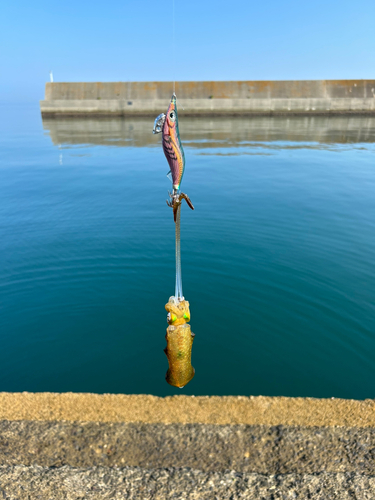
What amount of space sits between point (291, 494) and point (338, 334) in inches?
183

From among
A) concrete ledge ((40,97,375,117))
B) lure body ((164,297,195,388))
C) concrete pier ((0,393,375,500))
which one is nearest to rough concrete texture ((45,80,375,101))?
concrete ledge ((40,97,375,117))

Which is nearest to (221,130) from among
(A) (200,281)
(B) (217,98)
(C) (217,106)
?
(C) (217,106)

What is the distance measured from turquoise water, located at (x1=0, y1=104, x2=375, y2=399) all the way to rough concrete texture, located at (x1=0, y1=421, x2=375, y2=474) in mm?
1829

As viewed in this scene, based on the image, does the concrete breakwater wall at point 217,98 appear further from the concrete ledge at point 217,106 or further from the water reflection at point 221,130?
the water reflection at point 221,130

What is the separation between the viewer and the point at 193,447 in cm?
464

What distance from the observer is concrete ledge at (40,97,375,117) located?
54.5m

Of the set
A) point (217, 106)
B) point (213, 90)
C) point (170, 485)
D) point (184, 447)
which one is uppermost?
point (213, 90)

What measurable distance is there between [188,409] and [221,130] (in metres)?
40.2

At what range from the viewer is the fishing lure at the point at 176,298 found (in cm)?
488

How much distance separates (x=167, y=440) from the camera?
15.5 feet

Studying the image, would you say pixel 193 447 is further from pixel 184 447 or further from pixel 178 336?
pixel 178 336

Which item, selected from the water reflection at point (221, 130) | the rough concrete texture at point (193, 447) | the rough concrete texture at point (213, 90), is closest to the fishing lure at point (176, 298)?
the rough concrete texture at point (193, 447)

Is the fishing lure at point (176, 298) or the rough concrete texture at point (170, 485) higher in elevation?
the fishing lure at point (176, 298)

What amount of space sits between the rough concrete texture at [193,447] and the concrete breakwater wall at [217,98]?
5440cm
